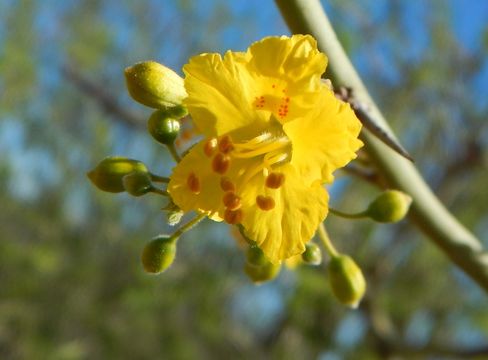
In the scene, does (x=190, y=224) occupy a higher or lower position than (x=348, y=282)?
higher

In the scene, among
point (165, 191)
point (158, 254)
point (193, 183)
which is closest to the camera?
point (193, 183)

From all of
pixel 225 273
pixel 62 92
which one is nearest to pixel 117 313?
pixel 225 273

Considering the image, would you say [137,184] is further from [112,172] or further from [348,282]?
[348,282]

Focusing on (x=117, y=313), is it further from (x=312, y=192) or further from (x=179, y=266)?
(x=312, y=192)

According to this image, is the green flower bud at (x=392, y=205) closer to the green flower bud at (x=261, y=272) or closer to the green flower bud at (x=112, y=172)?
the green flower bud at (x=261, y=272)

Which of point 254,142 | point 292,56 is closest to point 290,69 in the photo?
point 292,56

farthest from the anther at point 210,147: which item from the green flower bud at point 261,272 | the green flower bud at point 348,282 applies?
the green flower bud at point 348,282
